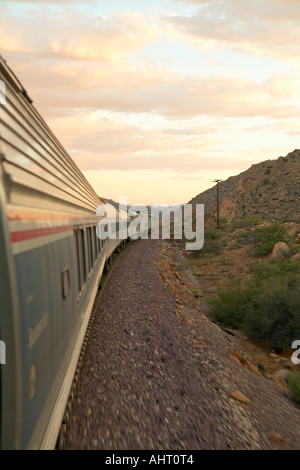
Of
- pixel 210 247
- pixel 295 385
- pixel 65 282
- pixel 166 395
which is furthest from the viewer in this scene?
pixel 210 247

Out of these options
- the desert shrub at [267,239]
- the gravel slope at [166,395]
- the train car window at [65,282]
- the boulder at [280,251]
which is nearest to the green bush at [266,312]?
the gravel slope at [166,395]

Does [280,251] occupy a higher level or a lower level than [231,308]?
higher

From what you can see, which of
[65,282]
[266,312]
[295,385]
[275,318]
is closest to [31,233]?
[65,282]

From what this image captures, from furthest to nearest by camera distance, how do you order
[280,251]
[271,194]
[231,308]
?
[271,194] → [280,251] → [231,308]

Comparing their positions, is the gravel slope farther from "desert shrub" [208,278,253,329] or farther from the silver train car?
"desert shrub" [208,278,253,329]

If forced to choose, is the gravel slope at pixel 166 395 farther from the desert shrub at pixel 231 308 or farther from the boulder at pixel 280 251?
the boulder at pixel 280 251

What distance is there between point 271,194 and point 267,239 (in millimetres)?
42273

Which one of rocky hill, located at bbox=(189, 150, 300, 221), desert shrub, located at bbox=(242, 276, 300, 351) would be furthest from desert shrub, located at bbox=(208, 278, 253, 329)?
rocky hill, located at bbox=(189, 150, 300, 221)

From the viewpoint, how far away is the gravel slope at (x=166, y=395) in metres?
5.03

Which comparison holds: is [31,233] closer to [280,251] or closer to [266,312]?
[266,312]

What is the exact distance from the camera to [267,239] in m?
31.2

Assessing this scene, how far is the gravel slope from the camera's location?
5031 mm

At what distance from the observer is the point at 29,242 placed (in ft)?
10.2
